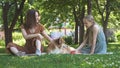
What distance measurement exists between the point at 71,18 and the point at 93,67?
106 ft

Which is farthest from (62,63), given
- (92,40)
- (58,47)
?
(92,40)

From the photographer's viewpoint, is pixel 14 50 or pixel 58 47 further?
pixel 58 47

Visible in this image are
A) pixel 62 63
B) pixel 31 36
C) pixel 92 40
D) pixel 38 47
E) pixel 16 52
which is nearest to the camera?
pixel 62 63

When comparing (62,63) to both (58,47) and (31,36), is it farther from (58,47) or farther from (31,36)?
Result: (31,36)

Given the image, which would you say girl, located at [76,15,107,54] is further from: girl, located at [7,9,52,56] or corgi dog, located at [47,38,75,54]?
girl, located at [7,9,52,56]

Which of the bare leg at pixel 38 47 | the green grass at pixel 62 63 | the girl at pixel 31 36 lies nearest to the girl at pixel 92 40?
the girl at pixel 31 36

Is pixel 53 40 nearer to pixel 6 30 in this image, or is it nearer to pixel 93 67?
pixel 93 67

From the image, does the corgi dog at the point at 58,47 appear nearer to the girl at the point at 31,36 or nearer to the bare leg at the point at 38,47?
the girl at the point at 31,36

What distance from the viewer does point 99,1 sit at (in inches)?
1231

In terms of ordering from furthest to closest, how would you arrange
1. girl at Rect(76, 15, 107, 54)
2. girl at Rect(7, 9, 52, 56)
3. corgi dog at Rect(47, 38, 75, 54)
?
girl at Rect(76, 15, 107, 54), corgi dog at Rect(47, 38, 75, 54), girl at Rect(7, 9, 52, 56)

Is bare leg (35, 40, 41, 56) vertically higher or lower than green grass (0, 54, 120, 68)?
higher

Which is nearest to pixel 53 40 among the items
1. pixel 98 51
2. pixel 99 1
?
Answer: pixel 98 51

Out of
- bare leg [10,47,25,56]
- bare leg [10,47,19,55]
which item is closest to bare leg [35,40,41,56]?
bare leg [10,47,25,56]

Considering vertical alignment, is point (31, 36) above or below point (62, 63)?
above
